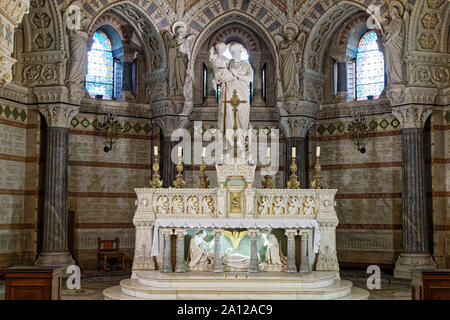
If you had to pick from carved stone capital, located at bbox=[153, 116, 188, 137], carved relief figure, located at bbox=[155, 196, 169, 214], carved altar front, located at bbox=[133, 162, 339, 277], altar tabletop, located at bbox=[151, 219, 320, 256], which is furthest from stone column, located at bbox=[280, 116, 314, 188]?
carved relief figure, located at bbox=[155, 196, 169, 214]

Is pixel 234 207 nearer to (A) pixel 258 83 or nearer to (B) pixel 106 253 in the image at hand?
(B) pixel 106 253

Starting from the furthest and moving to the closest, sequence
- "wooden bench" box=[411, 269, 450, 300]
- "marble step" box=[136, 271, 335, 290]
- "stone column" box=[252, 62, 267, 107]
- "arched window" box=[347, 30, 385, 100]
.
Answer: "stone column" box=[252, 62, 267, 107] → "arched window" box=[347, 30, 385, 100] → "marble step" box=[136, 271, 335, 290] → "wooden bench" box=[411, 269, 450, 300]

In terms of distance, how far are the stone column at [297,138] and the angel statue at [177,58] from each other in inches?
144

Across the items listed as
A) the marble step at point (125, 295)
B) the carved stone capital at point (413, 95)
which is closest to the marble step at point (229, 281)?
the marble step at point (125, 295)

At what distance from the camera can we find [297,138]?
→ 833 inches

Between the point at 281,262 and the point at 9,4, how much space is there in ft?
27.1

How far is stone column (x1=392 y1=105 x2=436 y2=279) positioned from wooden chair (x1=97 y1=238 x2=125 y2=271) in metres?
8.41

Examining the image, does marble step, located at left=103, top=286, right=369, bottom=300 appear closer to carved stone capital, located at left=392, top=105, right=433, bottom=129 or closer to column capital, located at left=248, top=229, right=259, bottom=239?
column capital, located at left=248, top=229, right=259, bottom=239

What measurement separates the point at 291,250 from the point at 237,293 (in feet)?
6.73

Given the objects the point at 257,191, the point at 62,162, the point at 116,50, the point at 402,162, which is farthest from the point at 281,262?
the point at 116,50

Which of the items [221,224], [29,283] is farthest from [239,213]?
[29,283]

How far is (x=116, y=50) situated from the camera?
2222 centimetres

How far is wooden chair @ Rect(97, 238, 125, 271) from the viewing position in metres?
19.0
